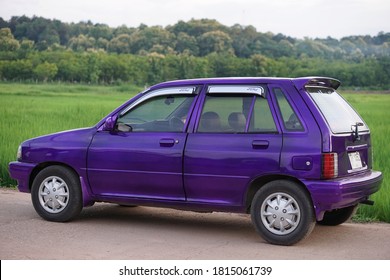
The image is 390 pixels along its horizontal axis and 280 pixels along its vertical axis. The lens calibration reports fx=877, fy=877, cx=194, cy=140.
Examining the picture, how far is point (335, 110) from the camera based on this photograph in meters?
8.66

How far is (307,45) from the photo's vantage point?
25.8 metres

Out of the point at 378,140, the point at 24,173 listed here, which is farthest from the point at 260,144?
the point at 378,140

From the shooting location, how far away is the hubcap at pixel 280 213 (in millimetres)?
8188

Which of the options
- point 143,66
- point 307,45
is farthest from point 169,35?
point 307,45

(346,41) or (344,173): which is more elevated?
(346,41)

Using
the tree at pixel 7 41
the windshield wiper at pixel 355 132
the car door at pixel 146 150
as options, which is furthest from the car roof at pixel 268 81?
the tree at pixel 7 41

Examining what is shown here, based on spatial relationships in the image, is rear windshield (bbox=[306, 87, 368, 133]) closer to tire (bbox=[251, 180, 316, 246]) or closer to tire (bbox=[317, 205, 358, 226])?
tire (bbox=[251, 180, 316, 246])

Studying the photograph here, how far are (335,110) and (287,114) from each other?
0.57 metres

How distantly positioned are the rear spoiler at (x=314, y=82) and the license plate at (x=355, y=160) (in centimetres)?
78

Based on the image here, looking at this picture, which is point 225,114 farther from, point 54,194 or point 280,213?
point 54,194

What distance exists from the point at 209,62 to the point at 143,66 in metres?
2.03

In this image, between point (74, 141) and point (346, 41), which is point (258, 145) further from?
point (346, 41)

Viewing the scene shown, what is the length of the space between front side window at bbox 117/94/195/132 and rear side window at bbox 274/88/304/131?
3.15ft

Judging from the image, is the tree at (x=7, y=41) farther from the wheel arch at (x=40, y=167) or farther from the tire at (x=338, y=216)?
the tire at (x=338, y=216)
